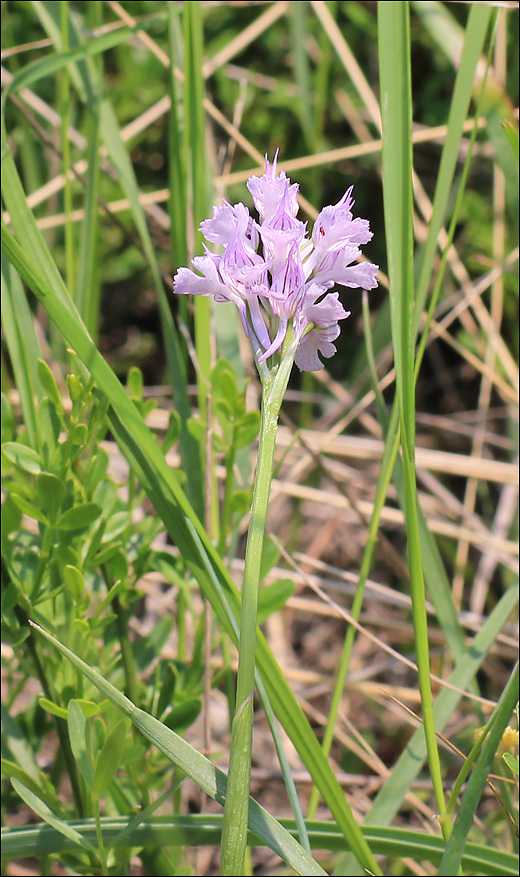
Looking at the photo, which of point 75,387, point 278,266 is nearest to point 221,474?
point 75,387

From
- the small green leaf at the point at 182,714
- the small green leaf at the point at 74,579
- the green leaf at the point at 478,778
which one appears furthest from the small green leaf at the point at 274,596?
the green leaf at the point at 478,778

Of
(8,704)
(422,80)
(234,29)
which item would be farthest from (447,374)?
(8,704)

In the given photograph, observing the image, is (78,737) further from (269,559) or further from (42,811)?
(269,559)

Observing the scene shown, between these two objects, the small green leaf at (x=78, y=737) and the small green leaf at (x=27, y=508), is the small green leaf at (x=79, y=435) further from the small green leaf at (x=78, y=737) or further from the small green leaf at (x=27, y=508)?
the small green leaf at (x=78, y=737)

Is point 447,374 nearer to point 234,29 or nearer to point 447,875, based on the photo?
point 234,29

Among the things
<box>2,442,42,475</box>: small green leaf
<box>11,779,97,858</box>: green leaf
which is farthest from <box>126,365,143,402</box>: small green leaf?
<box>11,779,97,858</box>: green leaf
